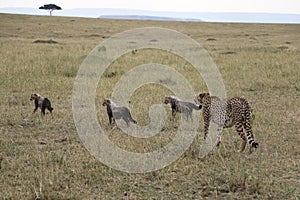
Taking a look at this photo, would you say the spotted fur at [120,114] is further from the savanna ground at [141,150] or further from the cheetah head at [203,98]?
the cheetah head at [203,98]

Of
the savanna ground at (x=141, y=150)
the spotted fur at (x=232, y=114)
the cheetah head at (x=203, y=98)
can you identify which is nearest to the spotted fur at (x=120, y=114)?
the savanna ground at (x=141, y=150)

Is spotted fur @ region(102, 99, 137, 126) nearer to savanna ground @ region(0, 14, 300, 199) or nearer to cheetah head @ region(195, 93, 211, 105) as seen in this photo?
savanna ground @ region(0, 14, 300, 199)

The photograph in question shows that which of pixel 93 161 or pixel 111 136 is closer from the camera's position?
pixel 93 161

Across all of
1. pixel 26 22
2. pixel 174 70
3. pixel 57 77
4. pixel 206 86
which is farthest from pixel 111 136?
pixel 26 22

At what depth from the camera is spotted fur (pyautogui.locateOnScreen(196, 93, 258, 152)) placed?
27.0 ft

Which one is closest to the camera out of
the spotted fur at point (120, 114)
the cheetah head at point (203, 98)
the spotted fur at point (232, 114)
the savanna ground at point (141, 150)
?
the savanna ground at point (141, 150)

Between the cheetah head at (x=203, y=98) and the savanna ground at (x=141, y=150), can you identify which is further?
the cheetah head at (x=203, y=98)

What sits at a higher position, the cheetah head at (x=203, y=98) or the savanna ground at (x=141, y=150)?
the cheetah head at (x=203, y=98)

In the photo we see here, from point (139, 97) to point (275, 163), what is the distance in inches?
248

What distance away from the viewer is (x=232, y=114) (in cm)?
840

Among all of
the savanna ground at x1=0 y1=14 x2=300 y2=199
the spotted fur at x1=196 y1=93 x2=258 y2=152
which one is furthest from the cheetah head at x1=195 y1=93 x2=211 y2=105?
the savanna ground at x1=0 y1=14 x2=300 y2=199

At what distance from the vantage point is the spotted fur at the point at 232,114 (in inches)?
323

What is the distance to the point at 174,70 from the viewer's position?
59.2ft

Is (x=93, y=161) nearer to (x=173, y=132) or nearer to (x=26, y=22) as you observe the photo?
(x=173, y=132)
